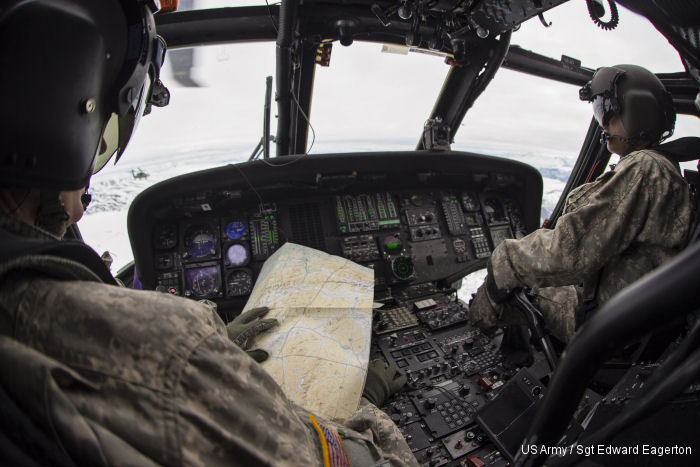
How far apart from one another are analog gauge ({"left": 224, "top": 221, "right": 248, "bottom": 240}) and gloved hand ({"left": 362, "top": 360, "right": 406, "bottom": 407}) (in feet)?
4.37

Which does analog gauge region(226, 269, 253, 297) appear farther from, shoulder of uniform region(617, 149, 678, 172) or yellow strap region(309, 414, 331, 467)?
shoulder of uniform region(617, 149, 678, 172)

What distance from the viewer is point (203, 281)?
2357 mm

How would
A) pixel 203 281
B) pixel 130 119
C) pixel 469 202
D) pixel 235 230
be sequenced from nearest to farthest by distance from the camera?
pixel 130 119 < pixel 203 281 < pixel 235 230 < pixel 469 202

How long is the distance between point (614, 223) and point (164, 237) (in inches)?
98.3

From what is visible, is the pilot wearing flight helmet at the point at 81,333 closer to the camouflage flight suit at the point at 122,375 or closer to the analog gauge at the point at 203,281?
the camouflage flight suit at the point at 122,375

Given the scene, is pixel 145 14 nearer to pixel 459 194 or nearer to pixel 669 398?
pixel 669 398

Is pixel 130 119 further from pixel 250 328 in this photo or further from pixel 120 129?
pixel 250 328

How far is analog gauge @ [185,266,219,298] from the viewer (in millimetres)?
2330

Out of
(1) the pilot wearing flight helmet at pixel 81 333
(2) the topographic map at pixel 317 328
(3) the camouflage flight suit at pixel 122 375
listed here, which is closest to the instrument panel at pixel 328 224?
(2) the topographic map at pixel 317 328

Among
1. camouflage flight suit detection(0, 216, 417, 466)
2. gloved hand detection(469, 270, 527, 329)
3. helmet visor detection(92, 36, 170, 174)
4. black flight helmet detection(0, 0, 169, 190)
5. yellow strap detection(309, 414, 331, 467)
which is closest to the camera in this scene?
camouflage flight suit detection(0, 216, 417, 466)

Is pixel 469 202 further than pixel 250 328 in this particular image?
Yes

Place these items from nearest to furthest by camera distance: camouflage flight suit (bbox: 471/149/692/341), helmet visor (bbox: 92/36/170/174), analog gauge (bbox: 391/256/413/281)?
helmet visor (bbox: 92/36/170/174) → camouflage flight suit (bbox: 471/149/692/341) → analog gauge (bbox: 391/256/413/281)

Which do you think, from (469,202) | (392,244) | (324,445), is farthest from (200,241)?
(469,202)

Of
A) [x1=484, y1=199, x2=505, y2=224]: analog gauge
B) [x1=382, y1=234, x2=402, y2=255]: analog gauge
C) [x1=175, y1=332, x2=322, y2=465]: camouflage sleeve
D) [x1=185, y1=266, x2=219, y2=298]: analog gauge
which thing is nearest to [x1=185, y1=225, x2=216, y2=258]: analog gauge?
[x1=185, y1=266, x2=219, y2=298]: analog gauge
